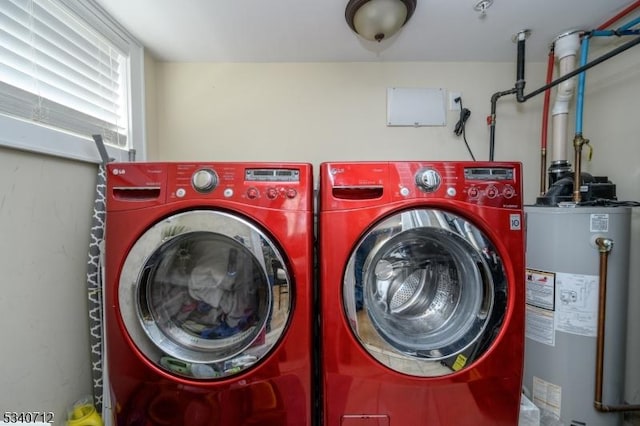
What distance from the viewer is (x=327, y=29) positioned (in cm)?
117

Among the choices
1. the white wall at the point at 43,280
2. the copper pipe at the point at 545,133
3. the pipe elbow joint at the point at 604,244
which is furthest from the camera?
the copper pipe at the point at 545,133

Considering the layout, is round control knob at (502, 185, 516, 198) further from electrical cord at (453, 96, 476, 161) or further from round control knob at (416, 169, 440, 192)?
electrical cord at (453, 96, 476, 161)

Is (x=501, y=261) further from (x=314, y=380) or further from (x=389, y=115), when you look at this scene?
(x=389, y=115)

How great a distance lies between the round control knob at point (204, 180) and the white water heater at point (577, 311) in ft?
4.09

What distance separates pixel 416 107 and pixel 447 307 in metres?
1.09

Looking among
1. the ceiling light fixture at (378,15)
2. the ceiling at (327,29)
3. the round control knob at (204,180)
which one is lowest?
the round control knob at (204,180)

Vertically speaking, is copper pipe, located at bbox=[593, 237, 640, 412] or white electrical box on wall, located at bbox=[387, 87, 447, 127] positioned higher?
white electrical box on wall, located at bbox=[387, 87, 447, 127]

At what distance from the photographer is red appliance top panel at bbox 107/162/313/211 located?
0.79 metres

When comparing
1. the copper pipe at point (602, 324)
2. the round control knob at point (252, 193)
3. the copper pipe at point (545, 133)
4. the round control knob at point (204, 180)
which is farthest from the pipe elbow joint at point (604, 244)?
the round control knob at point (204, 180)

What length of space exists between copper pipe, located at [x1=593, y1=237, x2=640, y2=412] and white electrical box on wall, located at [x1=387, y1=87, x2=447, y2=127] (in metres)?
0.89

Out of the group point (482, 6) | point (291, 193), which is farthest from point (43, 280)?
point (482, 6)

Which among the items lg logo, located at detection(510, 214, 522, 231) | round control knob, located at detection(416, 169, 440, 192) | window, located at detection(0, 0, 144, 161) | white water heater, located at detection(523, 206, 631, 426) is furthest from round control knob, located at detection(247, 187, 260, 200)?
white water heater, located at detection(523, 206, 631, 426)

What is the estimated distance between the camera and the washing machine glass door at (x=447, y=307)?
766 mm

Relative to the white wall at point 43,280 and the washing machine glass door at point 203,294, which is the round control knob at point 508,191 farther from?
the white wall at point 43,280
